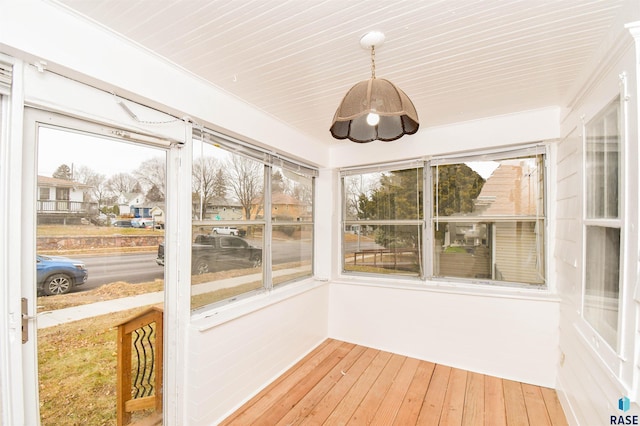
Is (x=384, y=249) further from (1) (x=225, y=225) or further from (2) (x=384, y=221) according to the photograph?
(1) (x=225, y=225)

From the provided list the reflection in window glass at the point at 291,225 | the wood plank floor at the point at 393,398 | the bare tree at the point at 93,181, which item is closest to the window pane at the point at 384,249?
the reflection in window glass at the point at 291,225

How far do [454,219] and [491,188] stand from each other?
49 cm

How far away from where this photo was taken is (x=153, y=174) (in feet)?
6.44

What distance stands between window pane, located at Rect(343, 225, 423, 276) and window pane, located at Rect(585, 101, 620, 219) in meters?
1.65

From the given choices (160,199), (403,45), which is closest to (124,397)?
(160,199)

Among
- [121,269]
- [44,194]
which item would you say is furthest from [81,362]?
[44,194]

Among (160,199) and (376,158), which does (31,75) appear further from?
(376,158)

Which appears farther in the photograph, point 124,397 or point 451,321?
point 451,321

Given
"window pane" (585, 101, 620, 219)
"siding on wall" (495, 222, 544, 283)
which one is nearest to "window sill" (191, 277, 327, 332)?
"siding on wall" (495, 222, 544, 283)

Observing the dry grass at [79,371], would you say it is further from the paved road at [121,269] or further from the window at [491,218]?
the window at [491,218]

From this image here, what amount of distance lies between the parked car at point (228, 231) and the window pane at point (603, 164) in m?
2.58

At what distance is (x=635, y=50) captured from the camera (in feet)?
4.18

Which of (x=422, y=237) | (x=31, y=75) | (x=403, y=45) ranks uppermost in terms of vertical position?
(x=403, y=45)

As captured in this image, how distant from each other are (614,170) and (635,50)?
0.59m
